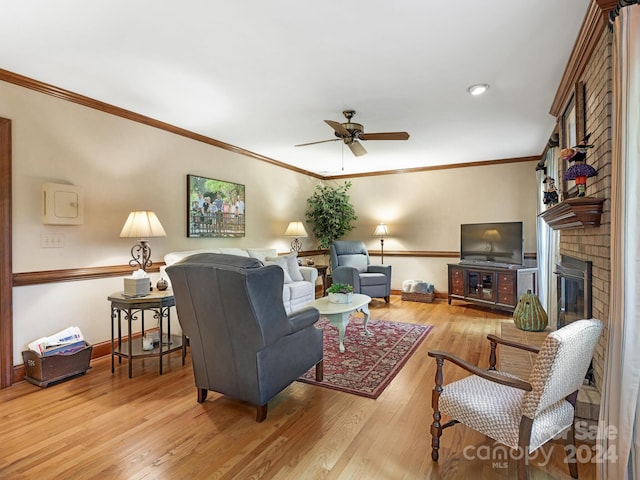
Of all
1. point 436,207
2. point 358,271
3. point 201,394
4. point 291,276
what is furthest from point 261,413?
point 436,207

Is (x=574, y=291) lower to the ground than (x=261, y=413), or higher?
higher

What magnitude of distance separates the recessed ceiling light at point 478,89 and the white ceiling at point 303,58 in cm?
5

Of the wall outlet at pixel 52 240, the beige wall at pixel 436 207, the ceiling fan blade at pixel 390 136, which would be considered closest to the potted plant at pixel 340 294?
the ceiling fan blade at pixel 390 136

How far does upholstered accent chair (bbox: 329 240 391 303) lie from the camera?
221 inches

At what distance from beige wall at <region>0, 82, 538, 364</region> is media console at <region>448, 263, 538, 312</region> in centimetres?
67

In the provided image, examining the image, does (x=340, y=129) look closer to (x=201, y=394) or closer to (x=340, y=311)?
(x=340, y=311)

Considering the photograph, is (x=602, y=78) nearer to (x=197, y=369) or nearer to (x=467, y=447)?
(x=467, y=447)

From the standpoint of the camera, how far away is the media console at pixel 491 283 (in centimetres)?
504

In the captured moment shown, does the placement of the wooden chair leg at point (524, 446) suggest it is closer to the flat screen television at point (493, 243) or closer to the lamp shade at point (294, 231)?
the flat screen television at point (493, 243)

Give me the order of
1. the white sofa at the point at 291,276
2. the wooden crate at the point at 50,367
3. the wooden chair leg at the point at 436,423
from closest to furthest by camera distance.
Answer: the wooden chair leg at the point at 436,423 → the wooden crate at the point at 50,367 → the white sofa at the point at 291,276

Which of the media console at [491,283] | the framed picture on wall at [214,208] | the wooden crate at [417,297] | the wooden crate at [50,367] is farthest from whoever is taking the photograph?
the wooden crate at [417,297]

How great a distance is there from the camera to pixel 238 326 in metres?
2.17

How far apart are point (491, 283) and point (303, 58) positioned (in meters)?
4.34

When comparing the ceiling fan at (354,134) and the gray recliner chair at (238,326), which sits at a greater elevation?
the ceiling fan at (354,134)
